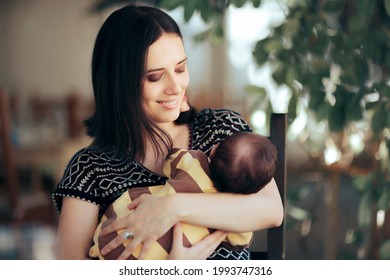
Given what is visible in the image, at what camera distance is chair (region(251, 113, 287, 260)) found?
1160 millimetres

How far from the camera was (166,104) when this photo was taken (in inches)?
43.4

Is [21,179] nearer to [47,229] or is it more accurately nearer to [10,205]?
[47,229]

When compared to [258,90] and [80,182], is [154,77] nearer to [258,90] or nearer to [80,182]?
[80,182]

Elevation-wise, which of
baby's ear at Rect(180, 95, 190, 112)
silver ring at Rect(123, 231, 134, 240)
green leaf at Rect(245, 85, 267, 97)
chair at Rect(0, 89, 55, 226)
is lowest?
chair at Rect(0, 89, 55, 226)

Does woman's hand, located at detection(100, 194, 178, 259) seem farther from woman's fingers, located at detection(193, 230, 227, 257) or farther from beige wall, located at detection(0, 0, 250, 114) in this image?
beige wall, located at detection(0, 0, 250, 114)

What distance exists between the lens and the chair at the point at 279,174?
3.81 feet

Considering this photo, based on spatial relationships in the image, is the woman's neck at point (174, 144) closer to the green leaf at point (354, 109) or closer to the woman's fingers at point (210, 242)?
the woman's fingers at point (210, 242)

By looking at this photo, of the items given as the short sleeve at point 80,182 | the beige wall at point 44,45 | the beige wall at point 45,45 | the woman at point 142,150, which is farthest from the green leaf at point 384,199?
the beige wall at point 44,45

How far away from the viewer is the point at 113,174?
3.68ft

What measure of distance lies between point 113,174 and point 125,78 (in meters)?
0.16

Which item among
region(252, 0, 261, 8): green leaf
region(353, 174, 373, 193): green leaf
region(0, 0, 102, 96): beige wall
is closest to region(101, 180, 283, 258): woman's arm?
region(252, 0, 261, 8): green leaf

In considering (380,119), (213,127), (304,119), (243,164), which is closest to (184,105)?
(213,127)

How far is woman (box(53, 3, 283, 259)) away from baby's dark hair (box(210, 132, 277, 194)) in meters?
0.02
